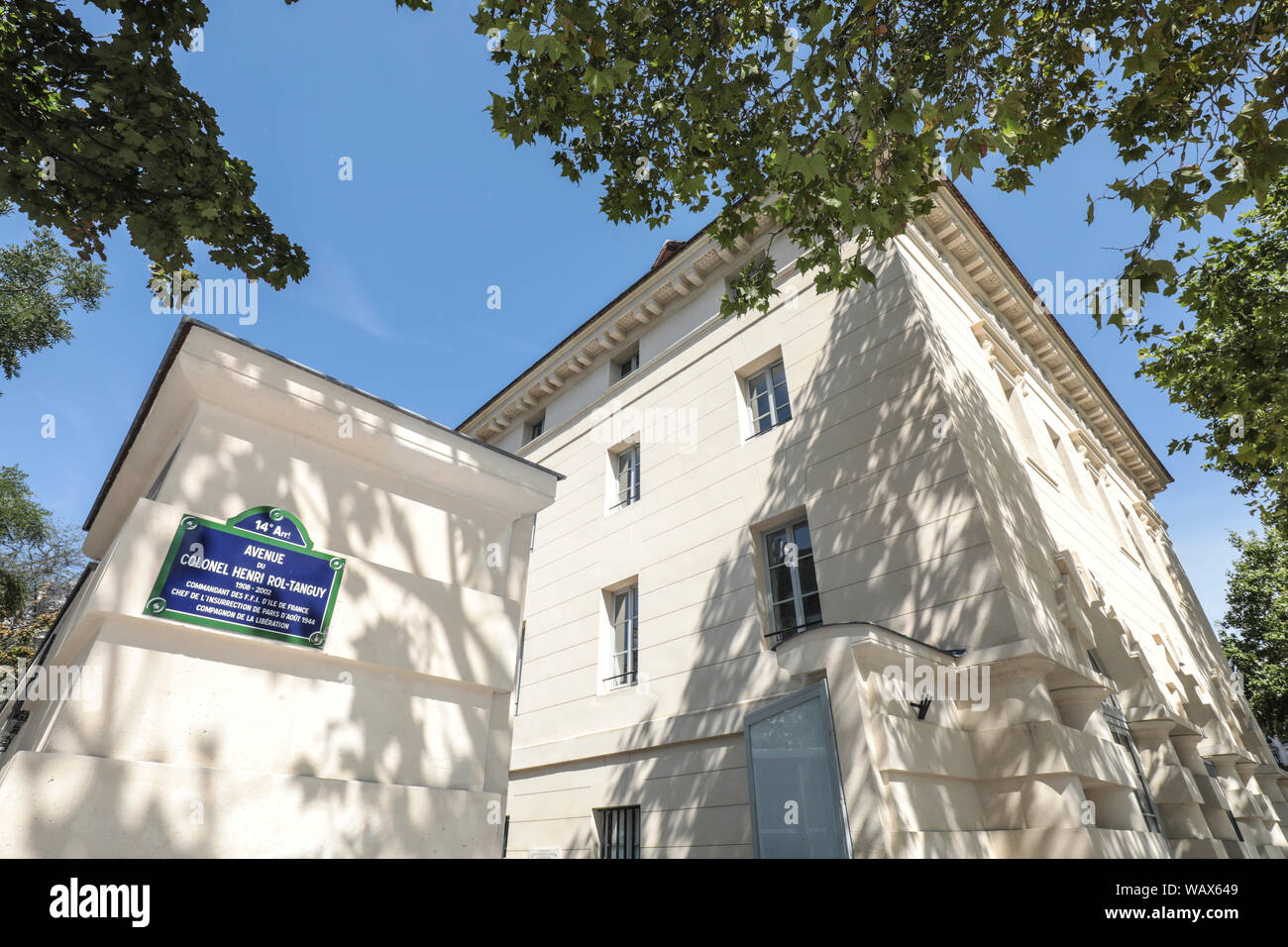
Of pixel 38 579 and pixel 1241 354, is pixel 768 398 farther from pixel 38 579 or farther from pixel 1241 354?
pixel 38 579

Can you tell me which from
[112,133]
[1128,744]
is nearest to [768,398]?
[1128,744]

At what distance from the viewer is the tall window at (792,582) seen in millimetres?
10047

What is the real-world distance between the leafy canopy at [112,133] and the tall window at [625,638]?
9.17 meters

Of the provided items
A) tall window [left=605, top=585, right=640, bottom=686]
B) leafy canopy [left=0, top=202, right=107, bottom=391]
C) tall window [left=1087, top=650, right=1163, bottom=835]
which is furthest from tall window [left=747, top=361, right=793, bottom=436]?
leafy canopy [left=0, top=202, right=107, bottom=391]

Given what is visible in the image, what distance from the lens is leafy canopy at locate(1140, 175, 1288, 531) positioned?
936 centimetres

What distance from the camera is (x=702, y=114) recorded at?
6559mm

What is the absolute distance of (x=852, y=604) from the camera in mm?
9305

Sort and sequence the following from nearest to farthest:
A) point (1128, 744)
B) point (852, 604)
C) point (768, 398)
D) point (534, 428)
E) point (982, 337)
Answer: point (852, 604) → point (1128, 744) → point (768, 398) → point (982, 337) → point (534, 428)

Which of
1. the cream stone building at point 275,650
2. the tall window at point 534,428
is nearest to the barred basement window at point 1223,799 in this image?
the cream stone building at point 275,650

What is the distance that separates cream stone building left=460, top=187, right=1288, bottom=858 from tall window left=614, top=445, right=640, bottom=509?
84mm

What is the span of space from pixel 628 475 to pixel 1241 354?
10648mm
